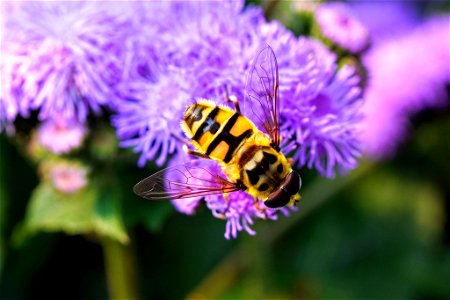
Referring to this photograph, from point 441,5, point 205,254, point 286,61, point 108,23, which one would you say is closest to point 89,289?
point 205,254

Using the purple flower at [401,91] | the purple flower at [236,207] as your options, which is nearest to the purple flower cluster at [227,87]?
the purple flower at [236,207]

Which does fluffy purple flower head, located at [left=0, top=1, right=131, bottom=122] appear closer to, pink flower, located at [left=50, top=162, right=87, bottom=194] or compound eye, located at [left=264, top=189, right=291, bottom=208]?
pink flower, located at [left=50, top=162, right=87, bottom=194]

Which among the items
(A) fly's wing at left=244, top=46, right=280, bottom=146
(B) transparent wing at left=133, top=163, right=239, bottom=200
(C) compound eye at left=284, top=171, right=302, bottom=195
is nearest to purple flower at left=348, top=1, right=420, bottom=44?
(A) fly's wing at left=244, top=46, right=280, bottom=146

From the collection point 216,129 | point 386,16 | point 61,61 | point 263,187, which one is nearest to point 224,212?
point 263,187

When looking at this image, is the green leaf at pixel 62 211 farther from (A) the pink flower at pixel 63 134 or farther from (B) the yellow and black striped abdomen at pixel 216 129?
(B) the yellow and black striped abdomen at pixel 216 129

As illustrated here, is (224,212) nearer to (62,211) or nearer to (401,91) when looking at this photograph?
(62,211)

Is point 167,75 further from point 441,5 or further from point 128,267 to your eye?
point 441,5
